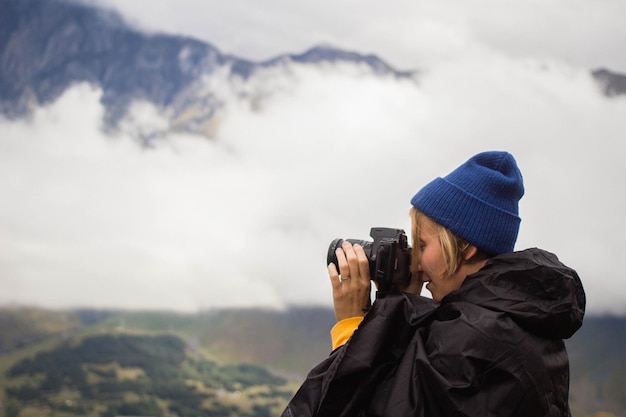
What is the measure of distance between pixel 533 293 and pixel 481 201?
35 cm

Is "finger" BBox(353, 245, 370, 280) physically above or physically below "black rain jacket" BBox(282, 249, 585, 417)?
above

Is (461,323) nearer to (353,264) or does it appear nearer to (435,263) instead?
(435,263)

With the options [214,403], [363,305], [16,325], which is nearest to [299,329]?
[214,403]

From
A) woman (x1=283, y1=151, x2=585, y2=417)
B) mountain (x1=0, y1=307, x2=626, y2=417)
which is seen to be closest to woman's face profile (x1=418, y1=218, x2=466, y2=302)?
woman (x1=283, y1=151, x2=585, y2=417)

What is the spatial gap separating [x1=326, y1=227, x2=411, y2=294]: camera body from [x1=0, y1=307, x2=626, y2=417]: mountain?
60.6 metres

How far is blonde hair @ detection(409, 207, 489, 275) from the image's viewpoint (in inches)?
78.0

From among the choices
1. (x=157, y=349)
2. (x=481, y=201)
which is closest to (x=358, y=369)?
(x=481, y=201)

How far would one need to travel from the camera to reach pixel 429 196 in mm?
2033

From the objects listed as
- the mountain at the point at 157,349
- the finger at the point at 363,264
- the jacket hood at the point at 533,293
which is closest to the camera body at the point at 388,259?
the finger at the point at 363,264

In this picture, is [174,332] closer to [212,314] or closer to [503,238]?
[212,314]

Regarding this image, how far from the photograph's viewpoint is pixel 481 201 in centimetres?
197

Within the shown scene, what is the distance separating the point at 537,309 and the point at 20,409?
69.6 m

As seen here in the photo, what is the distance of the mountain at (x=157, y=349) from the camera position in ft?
226

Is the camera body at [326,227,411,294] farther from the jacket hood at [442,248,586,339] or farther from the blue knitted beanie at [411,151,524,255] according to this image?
the jacket hood at [442,248,586,339]
